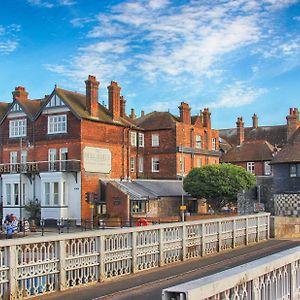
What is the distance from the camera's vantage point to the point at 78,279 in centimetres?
1313

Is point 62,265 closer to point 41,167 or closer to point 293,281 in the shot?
point 293,281

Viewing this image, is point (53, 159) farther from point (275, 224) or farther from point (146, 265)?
point (146, 265)

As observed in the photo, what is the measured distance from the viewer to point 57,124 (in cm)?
5534

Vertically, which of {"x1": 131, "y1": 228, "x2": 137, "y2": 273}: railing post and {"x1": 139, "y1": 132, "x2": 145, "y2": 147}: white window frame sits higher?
{"x1": 139, "y1": 132, "x2": 145, "y2": 147}: white window frame

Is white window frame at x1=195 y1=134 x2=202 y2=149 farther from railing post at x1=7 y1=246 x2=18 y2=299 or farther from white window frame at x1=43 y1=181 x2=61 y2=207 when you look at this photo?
railing post at x1=7 y1=246 x2=18 y2=299

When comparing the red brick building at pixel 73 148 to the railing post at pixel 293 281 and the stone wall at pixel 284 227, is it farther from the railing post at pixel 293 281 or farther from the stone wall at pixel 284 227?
the railing post at pixel 293 281

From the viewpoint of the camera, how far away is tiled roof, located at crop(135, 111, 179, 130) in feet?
214

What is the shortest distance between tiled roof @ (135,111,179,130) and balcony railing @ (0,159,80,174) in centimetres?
1536

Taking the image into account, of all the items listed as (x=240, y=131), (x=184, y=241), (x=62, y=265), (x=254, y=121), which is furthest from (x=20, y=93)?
(x=62, y=265)

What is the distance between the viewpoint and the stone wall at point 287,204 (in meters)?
43.7

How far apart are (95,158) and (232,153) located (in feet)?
108

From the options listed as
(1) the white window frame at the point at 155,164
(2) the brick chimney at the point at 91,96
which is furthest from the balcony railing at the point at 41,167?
(1) the white window frame at the point at 155,164

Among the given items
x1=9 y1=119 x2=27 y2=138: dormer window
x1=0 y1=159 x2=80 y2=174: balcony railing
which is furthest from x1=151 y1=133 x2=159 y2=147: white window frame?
x1=9 y1=119 x2=27 y2=138: dormer window

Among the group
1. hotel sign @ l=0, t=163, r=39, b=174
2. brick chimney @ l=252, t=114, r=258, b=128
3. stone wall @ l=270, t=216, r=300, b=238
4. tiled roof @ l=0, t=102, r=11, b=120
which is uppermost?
brick chimney @ l=252, t=114, r=258, b=128
